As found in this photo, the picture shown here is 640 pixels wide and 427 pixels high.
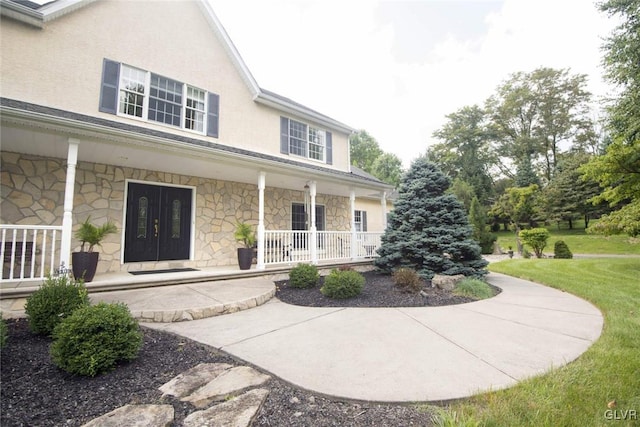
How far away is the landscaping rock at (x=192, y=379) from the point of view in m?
2.14

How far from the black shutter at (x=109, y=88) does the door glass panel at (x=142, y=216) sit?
86.2 inches

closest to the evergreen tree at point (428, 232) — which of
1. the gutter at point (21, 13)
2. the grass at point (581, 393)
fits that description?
the grass at point (581, 393)

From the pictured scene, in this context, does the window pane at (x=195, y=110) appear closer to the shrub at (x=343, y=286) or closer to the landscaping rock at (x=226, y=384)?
the shrub at (x=343, y=286)

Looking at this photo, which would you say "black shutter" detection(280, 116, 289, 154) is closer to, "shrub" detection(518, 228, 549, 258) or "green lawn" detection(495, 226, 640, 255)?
"shrub" detection(518, 228, 549, 258)

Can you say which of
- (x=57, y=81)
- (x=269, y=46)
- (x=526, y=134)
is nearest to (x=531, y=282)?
(x=269, y=46)

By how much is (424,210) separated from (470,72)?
7.58 meters

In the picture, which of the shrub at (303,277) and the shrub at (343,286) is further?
the shrub at (303,277)

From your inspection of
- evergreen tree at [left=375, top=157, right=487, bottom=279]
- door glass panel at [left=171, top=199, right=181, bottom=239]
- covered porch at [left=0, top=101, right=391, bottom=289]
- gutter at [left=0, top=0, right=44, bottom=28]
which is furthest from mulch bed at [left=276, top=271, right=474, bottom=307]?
gutter at [left=0, top=0, right=44, bottom=28]

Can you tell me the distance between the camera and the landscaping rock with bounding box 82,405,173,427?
5.62 ft

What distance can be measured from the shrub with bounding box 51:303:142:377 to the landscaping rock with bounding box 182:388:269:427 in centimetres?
115

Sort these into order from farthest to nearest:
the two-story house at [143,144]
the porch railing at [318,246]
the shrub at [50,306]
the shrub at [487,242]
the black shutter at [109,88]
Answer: the shrub at [487,242] < the porch railing at [318,246] < the black shutter at [109,88] < the two-story house at [143,144] < the shrub at [50,306]

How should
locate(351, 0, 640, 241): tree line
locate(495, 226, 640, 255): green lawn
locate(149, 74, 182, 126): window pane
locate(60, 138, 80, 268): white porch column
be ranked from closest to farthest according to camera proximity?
locate(60, 138, 80, 268): white porch column, locate(149, 74, 182, 126): window pane, locate(495, 226, 640, 255): green lawn, locate(351, 0, 640, 241): tree line

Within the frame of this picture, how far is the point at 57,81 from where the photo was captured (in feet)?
19.9

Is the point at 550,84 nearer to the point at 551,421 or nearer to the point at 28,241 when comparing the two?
the point at 551,421
